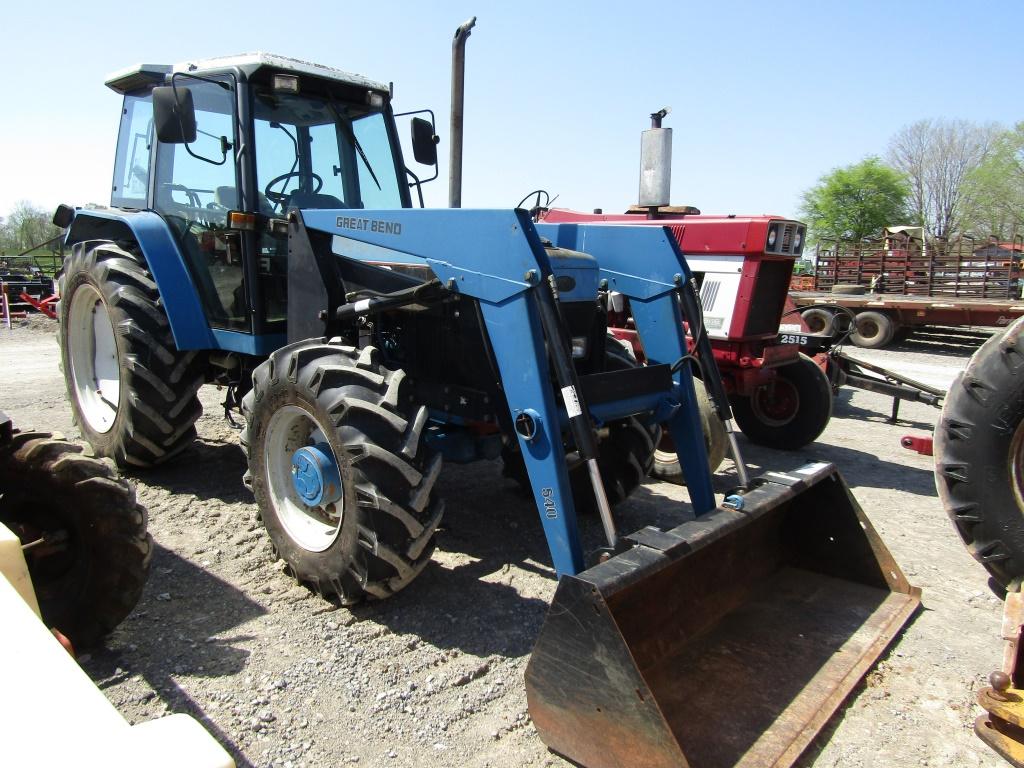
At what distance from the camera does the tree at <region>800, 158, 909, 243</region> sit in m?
44.3

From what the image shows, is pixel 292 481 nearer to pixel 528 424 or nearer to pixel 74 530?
pixel 74 530

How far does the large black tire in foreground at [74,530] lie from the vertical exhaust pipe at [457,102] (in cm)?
648

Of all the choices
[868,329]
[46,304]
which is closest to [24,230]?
[46,304]

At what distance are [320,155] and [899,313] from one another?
12.1m

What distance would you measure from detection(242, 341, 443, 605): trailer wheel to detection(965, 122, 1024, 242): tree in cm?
3895

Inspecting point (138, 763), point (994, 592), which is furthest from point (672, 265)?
point (138, 763)

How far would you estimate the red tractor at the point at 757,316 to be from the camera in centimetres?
574

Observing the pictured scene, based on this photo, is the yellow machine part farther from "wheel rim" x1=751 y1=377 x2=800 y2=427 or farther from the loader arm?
"wheel rim" x1=751 y1=377 x2=800 y2=427

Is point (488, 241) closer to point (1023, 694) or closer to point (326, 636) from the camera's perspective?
point (326, 636)

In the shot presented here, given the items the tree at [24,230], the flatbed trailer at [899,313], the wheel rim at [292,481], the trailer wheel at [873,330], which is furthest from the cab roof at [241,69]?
the tree at [24,230]

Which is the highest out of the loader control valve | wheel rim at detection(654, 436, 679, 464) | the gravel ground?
the loader control valve

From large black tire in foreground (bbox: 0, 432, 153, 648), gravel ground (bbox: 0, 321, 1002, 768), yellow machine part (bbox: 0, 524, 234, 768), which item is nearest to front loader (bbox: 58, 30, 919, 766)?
gravel ground (bbox: 0, 321, 1002, 768)

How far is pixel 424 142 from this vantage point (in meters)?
4.79

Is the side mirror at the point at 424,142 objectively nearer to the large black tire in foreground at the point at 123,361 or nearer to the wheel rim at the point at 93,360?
the large black tire in foreground at the point at 123,361
